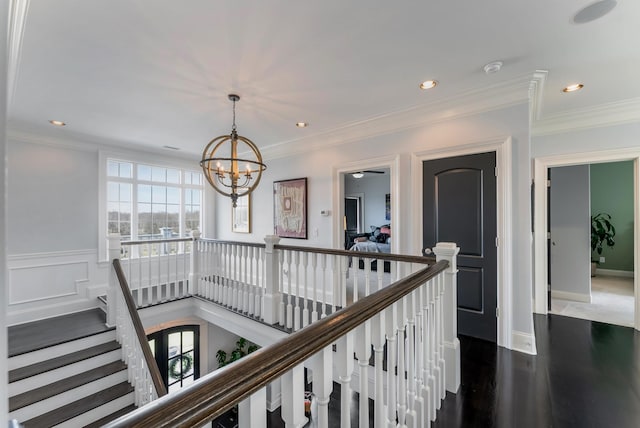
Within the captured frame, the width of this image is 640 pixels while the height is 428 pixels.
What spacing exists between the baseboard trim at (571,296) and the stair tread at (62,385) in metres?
6.15

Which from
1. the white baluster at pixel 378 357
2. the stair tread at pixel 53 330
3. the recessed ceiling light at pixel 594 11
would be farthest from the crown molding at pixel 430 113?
the stair tread at pixel 53 330

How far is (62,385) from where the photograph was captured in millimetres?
2955

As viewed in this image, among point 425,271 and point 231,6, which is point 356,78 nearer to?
point 231,6

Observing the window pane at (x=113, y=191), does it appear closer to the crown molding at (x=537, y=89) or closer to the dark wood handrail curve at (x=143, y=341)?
the dark wood handrail curve at (x=143, y=341)

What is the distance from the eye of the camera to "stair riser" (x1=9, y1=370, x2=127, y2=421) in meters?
2.67

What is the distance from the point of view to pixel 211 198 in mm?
6324

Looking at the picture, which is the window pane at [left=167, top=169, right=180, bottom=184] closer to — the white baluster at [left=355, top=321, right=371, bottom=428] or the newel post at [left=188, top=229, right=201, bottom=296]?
the newel post at [left=188, top=229, right=201, bottom=296]

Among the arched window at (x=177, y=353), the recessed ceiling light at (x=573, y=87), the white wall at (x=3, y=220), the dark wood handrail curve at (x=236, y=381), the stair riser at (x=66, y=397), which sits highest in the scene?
the recessed ceiling light at (x=573, y=87)

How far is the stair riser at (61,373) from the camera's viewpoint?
285 centimetres

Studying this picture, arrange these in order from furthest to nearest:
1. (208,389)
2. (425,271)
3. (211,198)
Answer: (211,198)
(425,271)
(208,389)

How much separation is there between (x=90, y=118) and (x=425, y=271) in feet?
14.3

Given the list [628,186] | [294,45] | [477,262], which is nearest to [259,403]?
[294,45]

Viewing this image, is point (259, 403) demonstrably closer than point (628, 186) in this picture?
Yes

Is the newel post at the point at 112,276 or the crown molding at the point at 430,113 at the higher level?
the crown molding at the point at 430,113
